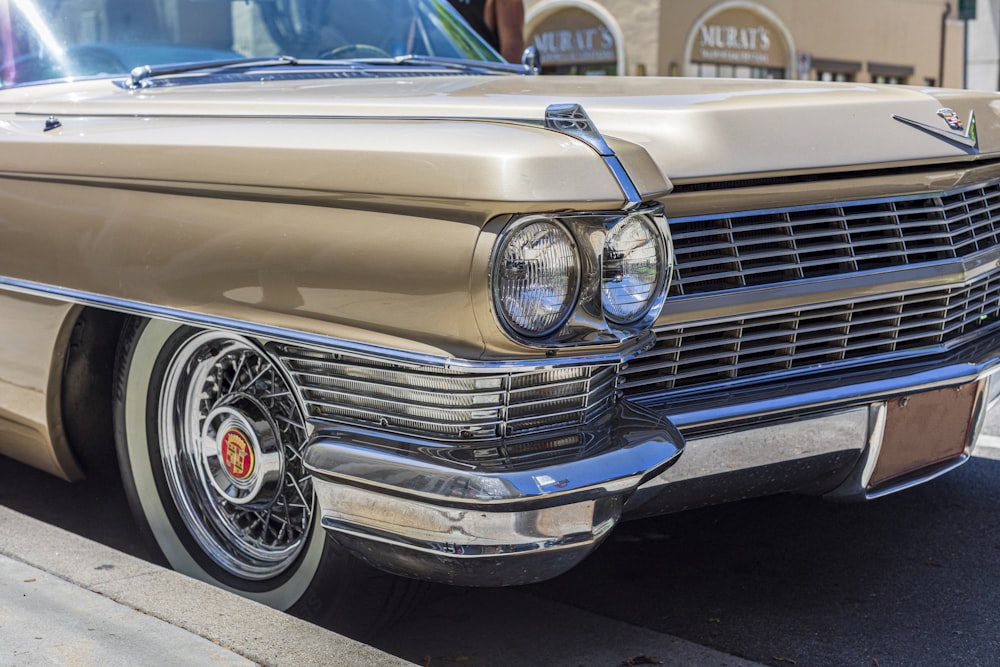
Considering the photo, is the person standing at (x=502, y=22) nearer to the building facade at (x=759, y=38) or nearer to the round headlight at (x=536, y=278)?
the round headlight at (x=536, y=278)

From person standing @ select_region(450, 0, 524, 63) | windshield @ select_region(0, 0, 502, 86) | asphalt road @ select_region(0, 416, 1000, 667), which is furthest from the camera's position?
person standing @ select_region(450, 0, 524, 63)

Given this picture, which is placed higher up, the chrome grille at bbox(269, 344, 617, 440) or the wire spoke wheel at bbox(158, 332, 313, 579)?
the chrome grille at bbox(269, 344, 617, 440)

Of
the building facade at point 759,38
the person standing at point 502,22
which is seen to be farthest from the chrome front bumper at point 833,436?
the building facade at point 759,38

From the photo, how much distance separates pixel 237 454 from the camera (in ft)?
9.18

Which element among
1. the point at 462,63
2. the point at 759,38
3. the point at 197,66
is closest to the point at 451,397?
the point at 197,66

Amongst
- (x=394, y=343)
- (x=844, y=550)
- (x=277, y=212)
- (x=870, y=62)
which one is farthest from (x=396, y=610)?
(x=870, y=62)

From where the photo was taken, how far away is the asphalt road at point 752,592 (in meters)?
2.70

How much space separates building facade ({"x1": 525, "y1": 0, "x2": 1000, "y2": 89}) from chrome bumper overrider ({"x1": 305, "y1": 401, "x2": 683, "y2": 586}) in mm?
15676

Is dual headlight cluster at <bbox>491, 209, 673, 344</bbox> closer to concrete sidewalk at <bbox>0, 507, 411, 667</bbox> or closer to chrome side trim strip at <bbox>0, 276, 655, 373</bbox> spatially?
chrome side trim strip at <bbox>0, 276, 655, 373</bbox>

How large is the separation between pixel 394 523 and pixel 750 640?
0.97 metres

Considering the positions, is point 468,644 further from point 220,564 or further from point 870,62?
point 870,62

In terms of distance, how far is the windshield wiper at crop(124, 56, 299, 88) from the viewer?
10.8ft

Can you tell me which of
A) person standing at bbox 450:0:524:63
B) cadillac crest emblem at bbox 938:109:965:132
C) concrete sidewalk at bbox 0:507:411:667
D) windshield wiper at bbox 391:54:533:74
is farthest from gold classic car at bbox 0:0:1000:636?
person standing at bbox 450:0:524:63

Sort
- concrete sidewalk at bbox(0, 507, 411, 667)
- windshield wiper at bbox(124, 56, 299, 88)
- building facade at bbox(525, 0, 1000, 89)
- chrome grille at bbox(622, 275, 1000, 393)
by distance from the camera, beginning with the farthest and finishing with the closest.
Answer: building facade at bbox(525, 0, 1000, 89) < windshield wiper at bbox(124, 56, 299, 88) < chrome grille at bbox(622, 275, 1000, 393) < concrete sidewalk at bbox(0, 507, 411, 667)
